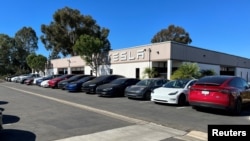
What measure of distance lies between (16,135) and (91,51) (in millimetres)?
28927

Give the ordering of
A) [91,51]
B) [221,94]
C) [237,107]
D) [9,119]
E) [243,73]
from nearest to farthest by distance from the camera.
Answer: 1. [9,119]
2. [221,94]
3. [237,107]
4. [91,51]
5. [243,73]

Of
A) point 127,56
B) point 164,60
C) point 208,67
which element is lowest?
point 208,67

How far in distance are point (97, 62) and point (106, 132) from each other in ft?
99.4

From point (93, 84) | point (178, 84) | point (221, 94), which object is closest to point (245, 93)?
point (221, 94)

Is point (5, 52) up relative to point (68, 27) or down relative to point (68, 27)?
down

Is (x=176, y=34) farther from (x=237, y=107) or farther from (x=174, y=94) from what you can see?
(x=237, y=107)

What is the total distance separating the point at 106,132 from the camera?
Result: 764cm

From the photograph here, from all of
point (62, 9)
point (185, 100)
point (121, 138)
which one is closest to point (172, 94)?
point (185, 100)

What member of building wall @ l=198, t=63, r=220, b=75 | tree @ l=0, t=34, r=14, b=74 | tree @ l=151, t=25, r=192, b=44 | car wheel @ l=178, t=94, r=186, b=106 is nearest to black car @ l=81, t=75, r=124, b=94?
car wheel @ l=178, t=94, r=186, b=106

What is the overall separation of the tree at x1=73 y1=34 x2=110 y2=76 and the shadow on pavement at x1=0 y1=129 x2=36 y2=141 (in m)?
28.1

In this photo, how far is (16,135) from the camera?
739 centimetres

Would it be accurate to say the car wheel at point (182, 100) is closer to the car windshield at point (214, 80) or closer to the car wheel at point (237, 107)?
the car windshield at point (214, 80)

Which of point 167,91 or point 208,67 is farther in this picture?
point 208,67

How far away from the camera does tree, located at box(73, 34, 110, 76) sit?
35.6 m
